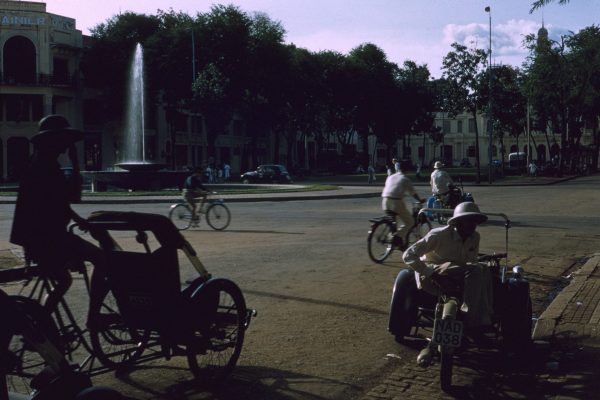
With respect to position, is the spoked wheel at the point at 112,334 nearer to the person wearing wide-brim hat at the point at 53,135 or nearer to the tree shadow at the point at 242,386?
the tree shadow at the point at 242,386

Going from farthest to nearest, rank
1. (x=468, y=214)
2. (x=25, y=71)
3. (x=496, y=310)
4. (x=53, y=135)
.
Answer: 1. (x=25, y=71)
2. (x=496, y=310)
3. (x=468, y=214)
4. (x=53, y=135)

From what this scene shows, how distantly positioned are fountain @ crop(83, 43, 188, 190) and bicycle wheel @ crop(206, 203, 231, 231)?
19.5 metres

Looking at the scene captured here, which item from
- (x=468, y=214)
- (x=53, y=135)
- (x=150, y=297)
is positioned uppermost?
(x=53, y=135)

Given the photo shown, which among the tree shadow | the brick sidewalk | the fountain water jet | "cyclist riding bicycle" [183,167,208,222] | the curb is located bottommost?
the brick sidewalk

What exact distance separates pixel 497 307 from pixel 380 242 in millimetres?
5909

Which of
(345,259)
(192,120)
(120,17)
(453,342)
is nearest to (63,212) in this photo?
(453,342)

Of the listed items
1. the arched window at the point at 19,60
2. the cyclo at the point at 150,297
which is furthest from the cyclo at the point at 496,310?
the arched window at the point at 19,60

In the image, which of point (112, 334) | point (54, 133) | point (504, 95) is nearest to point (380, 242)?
point (112, 334)

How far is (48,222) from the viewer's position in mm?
4895

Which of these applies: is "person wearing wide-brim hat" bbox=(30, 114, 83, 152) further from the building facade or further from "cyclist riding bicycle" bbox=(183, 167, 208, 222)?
the building facade

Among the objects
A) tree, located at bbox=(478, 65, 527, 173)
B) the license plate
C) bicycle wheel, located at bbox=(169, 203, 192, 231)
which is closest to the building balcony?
tree, located at bbox=(478, 65, 527, 173)

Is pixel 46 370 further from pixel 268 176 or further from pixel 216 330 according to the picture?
pixel 268 176

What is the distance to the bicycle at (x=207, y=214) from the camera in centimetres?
1728

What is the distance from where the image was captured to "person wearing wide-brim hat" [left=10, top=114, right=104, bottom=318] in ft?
16.0
